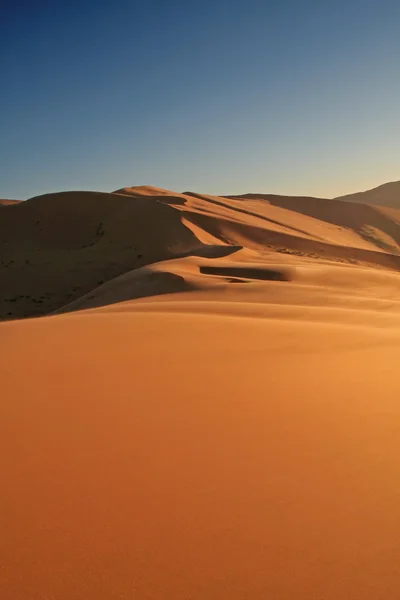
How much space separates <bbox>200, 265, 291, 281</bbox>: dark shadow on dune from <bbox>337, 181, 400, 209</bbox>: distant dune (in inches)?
2891

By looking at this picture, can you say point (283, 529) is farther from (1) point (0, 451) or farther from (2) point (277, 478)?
(1) point (0, 451)

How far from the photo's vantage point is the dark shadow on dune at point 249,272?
10.7 metres

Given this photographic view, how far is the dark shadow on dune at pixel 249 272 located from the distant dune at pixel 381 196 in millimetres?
73434

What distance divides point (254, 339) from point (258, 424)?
6.26ft

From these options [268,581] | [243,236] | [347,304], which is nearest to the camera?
[268,581]

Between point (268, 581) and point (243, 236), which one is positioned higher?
point (243, 236)

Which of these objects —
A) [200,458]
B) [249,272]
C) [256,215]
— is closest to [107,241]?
[256,215]

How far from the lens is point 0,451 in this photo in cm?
214

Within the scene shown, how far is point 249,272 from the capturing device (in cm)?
1134

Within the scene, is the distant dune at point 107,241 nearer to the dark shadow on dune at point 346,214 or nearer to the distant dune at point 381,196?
the dark shadow on dune at point 346,214

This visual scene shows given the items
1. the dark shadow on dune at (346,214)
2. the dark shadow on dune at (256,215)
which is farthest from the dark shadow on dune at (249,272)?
the dark shadow on dune at (346,214)

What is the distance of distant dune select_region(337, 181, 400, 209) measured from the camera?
267 ft

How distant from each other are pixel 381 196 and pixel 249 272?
3275 inches

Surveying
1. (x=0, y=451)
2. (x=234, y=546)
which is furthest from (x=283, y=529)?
(x=0, y=451)
